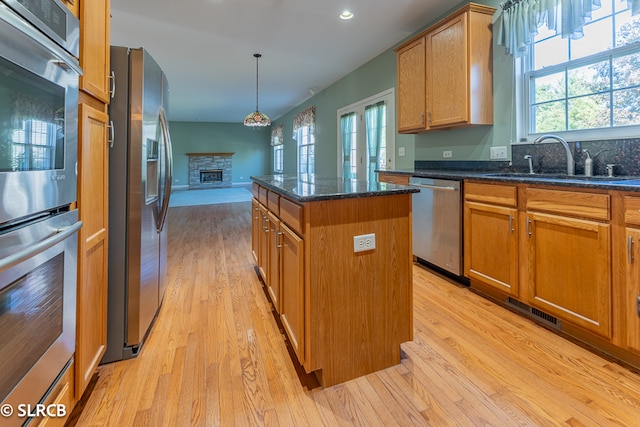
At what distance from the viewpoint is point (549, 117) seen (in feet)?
8.57

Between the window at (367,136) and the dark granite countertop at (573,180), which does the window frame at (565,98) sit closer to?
the dark granite countertop at (573,180)

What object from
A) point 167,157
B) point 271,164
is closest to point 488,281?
point 167,157

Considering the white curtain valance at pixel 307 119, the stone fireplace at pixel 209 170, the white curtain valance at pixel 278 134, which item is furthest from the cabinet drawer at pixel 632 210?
the stone fireplace at pixel 209 170

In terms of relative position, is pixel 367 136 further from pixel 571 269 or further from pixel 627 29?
pixel 571 269

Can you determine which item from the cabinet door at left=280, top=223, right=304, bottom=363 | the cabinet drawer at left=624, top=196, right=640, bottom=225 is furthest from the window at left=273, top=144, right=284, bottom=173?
the cabinet drawer at left=624, top=196, right=640, bottom=225

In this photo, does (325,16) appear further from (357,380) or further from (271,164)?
(271,164)

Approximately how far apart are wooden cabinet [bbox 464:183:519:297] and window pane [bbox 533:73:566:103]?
98cm

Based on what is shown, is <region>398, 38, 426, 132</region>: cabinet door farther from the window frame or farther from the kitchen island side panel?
the kitchen island side panel

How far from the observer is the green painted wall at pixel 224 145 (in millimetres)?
12672

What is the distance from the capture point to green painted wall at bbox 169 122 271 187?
12.7m

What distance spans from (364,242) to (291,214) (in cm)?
39

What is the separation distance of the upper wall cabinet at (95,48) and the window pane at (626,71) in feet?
9.91

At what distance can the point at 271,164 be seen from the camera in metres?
13.5

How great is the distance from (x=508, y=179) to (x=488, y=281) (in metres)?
0.77
